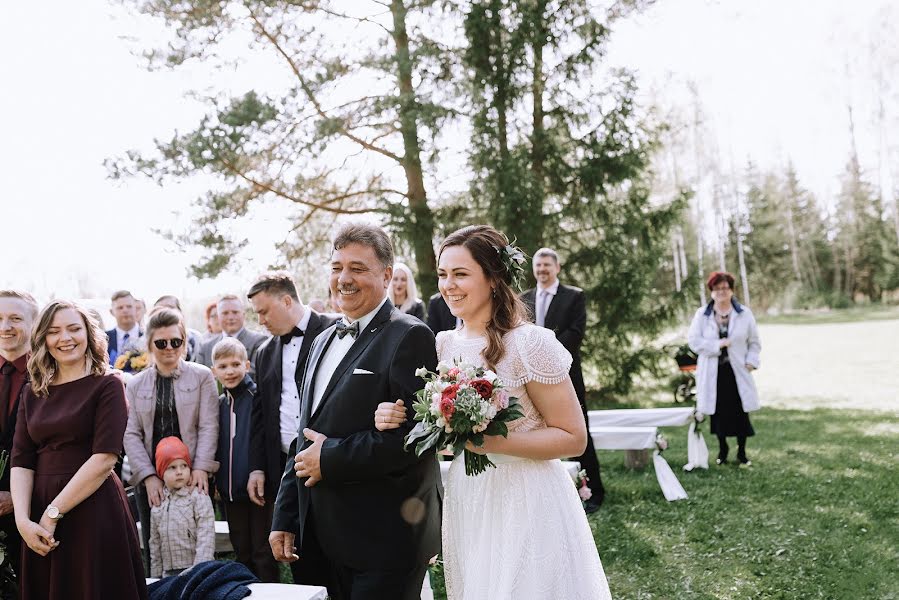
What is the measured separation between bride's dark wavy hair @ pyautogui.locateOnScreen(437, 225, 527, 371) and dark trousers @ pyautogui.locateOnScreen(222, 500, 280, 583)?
2576mm

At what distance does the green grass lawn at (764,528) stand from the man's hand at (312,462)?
308 centimetres

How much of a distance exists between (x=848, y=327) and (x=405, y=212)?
2930 centimetres

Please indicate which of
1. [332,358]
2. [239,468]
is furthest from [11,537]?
[332,358]

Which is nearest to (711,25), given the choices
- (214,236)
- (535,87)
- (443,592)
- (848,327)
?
(535,87)

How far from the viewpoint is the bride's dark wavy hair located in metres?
3.00

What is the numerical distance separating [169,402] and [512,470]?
10.0 feet

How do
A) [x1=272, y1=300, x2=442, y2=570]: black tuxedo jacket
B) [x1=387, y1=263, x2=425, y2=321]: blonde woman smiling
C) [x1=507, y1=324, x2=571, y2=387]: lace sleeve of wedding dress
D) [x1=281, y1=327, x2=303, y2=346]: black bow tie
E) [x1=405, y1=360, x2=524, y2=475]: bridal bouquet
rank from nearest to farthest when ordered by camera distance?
[x1=405, y1=360, x2=524, y2=475]: bridal bouquet < [x1=272, y1=300, x2=442, y2=570]: black tuxedo jacket < [x1=507, y1=324, x2=571, y2=387]: lace sleeve of wedding dress < [x1=281, y1=327, x2=303, y2=346]: black bow tie < [x1=387, y1=263, x2=425, y2=321]: blonde woman smiling

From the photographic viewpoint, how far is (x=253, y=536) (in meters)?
4.93

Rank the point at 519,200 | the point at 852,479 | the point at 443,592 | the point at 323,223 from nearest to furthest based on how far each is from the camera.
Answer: the point at 443,592, the point at 852,479, the point at 519,200, the point at 323,223

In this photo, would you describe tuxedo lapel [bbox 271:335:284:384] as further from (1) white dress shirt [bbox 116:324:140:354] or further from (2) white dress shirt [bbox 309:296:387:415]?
(1) white dress shirt [bbox 116:324:140:354]

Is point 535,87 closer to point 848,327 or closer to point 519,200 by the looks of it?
point 519,200

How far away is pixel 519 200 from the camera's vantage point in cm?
1333

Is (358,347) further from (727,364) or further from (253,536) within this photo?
(727,364)

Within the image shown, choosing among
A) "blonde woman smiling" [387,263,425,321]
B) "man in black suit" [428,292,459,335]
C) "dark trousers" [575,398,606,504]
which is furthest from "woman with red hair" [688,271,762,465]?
"blonde woman smiling" [387,263,425,321]
